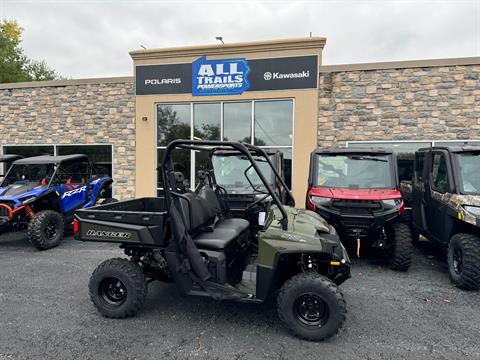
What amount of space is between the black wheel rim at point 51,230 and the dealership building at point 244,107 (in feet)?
12.1

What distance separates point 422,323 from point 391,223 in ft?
6.15

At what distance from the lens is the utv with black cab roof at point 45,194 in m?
5.88

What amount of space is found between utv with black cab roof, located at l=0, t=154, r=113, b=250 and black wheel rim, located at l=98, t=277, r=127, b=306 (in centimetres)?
330

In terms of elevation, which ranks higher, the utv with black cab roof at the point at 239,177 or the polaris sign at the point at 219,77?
the polaris sign at the point at 219,77

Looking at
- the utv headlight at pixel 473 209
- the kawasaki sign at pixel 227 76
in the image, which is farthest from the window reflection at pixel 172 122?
the utv headlight at pixel 473 209

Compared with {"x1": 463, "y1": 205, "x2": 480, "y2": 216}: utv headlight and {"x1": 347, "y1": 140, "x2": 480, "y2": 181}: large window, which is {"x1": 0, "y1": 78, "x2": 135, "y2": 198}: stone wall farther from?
{"x1": 463, "y1": 205, "x2": 480, "y2": 216}: utv headlight

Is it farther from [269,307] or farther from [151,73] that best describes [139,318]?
[151,73]

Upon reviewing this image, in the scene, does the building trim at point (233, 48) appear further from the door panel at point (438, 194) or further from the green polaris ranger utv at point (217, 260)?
the green polaris ranger utv at point (217, 260)

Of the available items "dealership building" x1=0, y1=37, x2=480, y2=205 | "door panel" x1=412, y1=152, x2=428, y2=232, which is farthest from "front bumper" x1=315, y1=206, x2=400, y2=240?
"dealership building" x1=0, y1=37, x2=480, y2=205

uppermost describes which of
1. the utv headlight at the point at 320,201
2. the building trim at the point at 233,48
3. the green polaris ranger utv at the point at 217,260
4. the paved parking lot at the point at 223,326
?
the building trim at the point at 233,48

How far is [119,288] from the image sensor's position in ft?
11.1

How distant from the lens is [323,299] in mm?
2818

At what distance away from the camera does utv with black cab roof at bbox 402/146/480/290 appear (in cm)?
397

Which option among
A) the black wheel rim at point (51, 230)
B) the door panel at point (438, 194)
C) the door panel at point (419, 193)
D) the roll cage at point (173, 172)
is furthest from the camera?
the black wheel rim at point (51, 230)
